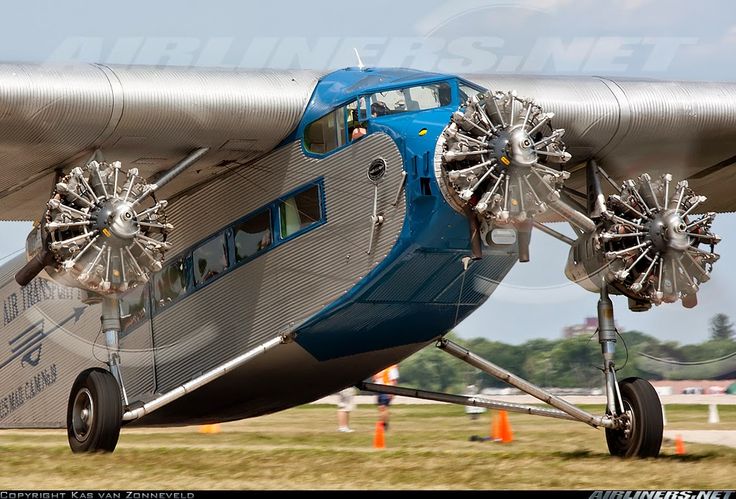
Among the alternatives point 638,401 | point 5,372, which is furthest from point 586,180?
point 5,372

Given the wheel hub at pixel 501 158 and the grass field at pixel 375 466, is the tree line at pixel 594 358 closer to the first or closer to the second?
the grass field at pixel 375 466

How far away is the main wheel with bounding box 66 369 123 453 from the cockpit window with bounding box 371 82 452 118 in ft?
13.7

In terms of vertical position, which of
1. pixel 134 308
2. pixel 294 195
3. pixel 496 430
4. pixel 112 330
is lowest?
pixel 496 430

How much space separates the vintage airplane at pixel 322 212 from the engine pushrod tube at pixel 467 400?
4cm

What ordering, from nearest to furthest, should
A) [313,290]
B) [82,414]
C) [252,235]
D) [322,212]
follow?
[322,212]
[313,290]
[82,414]
[252,235]

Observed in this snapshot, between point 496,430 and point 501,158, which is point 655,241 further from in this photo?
point 496,430

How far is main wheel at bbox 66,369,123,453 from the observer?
14.0 m

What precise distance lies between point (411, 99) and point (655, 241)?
10.0ft

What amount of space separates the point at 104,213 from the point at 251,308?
2.28 meters

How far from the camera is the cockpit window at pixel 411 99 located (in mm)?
13734

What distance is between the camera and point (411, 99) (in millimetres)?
13781

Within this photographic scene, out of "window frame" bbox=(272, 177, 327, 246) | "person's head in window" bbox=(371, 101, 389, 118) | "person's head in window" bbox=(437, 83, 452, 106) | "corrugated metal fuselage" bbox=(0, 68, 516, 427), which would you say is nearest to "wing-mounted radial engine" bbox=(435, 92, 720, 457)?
"corrugated metal fuselage" bbox=(0, 68, 516, 427)

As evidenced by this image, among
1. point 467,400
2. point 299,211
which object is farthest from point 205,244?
point 467,400

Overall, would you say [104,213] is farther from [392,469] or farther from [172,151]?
[392,469]
